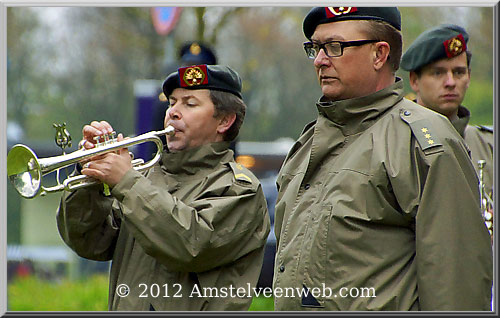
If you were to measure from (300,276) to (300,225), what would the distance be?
23 cm

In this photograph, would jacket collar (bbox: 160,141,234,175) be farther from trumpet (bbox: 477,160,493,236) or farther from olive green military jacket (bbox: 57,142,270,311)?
trumpet (bbox: 477,160,493,236)

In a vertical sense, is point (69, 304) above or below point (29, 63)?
below

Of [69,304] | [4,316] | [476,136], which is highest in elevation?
[476,136]

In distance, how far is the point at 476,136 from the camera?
5832 mm

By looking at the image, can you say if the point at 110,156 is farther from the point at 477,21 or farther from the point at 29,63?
the point at 29,63

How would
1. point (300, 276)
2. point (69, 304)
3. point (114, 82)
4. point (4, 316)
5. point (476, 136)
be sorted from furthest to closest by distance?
point (114, 82) < point (69, 304) < point (476, 136) < point (4, 316) < point (300, 276)

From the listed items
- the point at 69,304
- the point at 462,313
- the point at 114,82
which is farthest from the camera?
the point at 114,82

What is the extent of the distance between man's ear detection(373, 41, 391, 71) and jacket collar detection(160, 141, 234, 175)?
3.90 feet

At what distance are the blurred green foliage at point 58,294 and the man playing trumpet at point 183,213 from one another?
13.3 ft

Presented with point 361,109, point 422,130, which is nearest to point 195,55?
point 361,109

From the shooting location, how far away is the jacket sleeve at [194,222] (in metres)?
4.20

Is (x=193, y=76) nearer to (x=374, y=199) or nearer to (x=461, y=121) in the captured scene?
(x=374, y=199)

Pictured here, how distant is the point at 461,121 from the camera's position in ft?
18.2

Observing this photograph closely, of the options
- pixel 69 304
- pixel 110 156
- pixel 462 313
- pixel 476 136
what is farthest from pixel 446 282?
pixel 69 304
